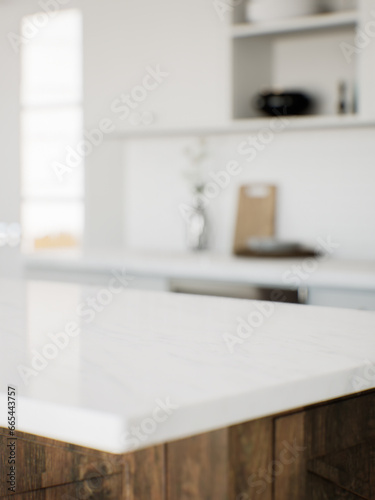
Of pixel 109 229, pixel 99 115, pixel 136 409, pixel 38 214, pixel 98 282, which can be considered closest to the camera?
pixel 136 409

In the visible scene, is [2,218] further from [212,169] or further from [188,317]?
[188,317]

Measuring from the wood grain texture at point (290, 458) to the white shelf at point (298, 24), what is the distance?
224 centimetres

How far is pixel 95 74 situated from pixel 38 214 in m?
1.09

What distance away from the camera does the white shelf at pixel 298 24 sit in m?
2.72

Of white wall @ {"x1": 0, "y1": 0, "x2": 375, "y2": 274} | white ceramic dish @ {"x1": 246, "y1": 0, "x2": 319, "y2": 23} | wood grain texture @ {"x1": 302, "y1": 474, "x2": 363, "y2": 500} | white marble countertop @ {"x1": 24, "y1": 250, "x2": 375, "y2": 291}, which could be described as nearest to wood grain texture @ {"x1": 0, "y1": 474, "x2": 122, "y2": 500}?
wood grain texture @ {"x1": 302, "y1": 474, "x2": 363, "y2": 500}

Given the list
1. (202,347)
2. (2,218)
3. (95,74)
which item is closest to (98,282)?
(95,74)

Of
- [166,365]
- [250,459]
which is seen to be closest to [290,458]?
[250,459]

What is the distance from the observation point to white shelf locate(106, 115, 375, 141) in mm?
2754

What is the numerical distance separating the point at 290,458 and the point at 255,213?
97.7 inches

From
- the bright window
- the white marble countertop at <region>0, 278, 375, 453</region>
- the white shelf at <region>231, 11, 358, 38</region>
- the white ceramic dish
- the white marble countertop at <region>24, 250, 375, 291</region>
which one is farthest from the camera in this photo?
the bright window

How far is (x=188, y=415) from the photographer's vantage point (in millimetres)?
668

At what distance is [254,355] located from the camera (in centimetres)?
91

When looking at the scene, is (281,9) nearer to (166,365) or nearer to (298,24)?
(298,24)

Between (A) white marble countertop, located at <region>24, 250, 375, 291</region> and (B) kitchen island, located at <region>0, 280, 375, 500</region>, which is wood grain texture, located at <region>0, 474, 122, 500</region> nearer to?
(B) kitchen island, located at <region>0, 280, 375, 500</region>
